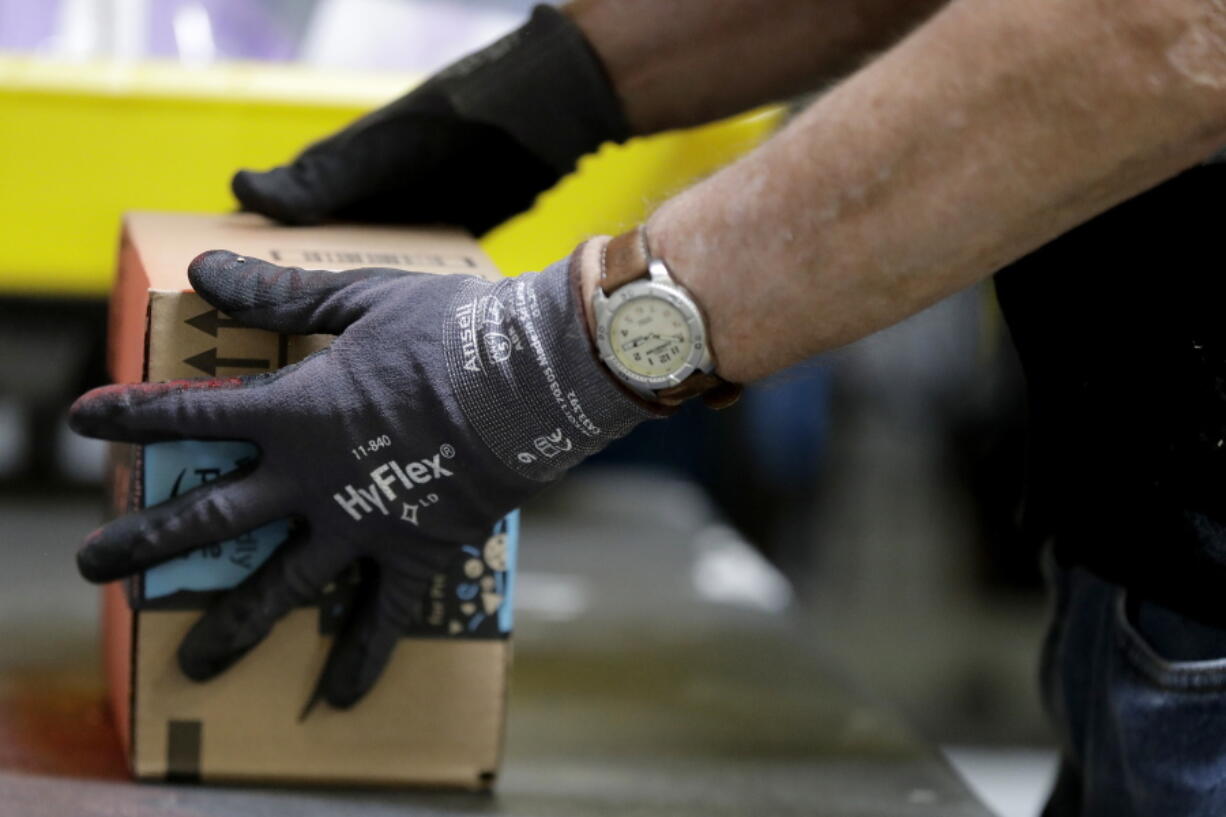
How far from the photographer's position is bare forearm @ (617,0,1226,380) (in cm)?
57

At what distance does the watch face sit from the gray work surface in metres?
0.33

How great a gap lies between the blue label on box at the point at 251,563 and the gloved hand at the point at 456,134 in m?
0.27

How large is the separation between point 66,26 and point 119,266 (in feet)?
1.88

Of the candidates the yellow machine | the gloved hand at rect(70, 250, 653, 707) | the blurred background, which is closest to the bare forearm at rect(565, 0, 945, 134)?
the blurred background

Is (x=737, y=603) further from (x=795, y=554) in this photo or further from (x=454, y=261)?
(x=795, y=554)

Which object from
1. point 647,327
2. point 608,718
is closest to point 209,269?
point 647,327

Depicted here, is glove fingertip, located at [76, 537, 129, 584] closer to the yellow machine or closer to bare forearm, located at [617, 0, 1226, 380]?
bare forearm, located at [617, 0, 1226, 380]

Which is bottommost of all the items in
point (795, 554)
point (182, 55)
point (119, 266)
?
point (795, 554)

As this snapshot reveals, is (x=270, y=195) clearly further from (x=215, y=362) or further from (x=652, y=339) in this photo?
(x=652, y=339)

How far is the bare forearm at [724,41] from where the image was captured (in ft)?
3.33

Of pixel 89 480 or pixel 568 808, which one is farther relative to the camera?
pixel 89 480

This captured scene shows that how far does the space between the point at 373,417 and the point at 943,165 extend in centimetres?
34

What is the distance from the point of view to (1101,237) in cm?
75

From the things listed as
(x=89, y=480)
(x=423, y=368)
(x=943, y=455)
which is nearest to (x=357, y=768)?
(x=423, y=368)
